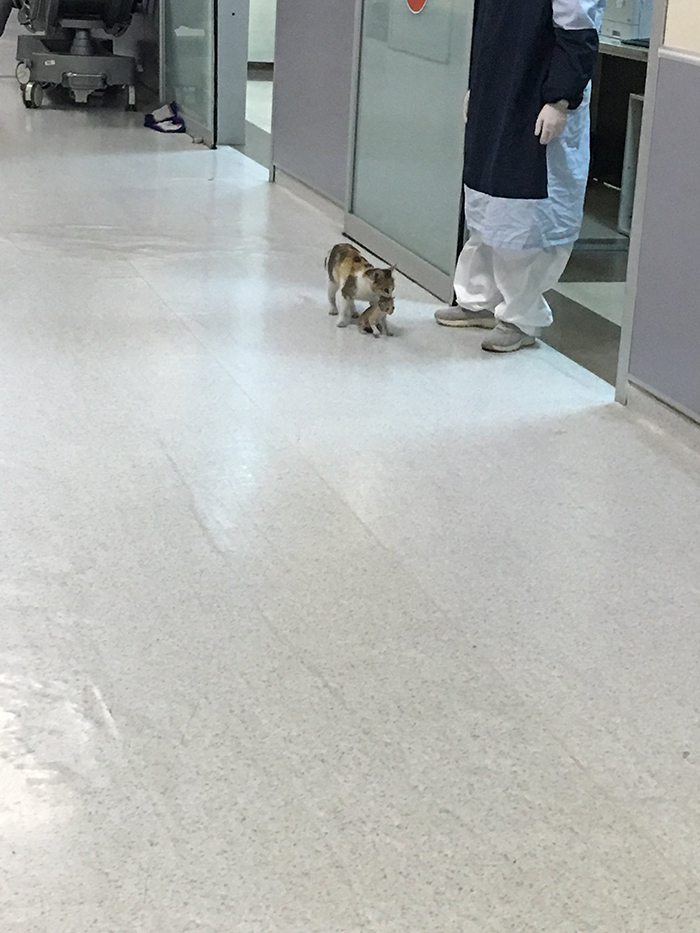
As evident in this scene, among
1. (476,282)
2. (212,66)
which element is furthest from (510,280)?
(212,66)

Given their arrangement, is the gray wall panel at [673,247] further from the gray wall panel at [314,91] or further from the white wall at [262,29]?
the white wall at [262,29]

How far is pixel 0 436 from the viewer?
2.95m

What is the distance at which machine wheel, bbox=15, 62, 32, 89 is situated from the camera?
7527 millimetres

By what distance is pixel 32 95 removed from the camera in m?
7.46

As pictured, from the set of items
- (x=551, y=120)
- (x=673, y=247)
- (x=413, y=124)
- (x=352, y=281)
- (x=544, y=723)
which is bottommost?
(x=544, y=723)

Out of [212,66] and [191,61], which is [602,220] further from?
[191,61]

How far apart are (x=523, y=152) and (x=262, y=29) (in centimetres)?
720

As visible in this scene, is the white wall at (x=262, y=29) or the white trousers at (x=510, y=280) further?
the white wall at (x=262, y=29)

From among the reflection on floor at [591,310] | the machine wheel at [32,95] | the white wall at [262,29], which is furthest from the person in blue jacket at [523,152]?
the white wall at [262,29]

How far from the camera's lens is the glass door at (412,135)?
4.04 metres

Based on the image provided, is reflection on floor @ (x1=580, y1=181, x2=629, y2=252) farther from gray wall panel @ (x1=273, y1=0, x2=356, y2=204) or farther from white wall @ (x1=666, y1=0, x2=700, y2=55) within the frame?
white wall @ (x1=666, y1=0, x2=700, y2=55)

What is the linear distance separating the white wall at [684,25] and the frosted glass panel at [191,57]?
389cm

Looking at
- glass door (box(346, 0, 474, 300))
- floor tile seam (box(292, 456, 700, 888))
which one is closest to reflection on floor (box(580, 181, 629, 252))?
glass door (box(346, 0, 474, 300))

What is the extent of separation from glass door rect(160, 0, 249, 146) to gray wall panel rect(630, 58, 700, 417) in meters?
3.87
